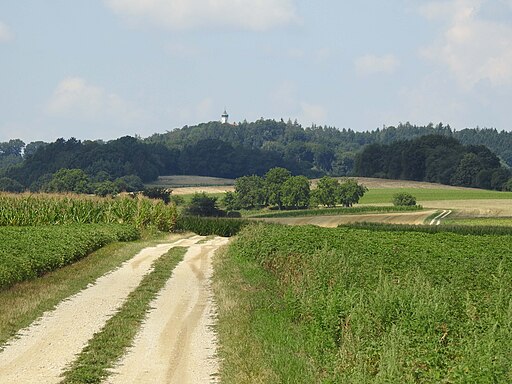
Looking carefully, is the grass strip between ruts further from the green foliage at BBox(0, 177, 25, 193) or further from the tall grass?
the green foliage at BBox(0, 177, 25, 193)

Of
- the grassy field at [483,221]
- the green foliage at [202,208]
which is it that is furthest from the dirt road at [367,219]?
the green foliage at [202,208]

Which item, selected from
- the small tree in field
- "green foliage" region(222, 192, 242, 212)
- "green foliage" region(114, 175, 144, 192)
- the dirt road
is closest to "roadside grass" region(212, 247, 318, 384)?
the dirt road

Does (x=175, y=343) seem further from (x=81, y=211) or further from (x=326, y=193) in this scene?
(x=326, y=193)

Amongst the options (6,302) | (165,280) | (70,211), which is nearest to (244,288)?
(165,280)

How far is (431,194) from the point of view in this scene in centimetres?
13012

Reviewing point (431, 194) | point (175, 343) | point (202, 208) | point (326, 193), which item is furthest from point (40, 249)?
point (431, 194)

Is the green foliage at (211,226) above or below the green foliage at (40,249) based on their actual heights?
below

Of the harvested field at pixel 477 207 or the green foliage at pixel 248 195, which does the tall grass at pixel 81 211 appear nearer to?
the harvested field at pixel 477 207

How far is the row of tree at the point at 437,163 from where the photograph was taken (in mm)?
147375

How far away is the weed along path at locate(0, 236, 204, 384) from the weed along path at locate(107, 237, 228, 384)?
3.37 ft

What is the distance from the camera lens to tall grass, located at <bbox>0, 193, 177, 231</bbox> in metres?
48.4

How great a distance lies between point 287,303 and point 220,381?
687 cm

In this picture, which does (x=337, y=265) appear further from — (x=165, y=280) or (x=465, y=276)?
(x=165, y=280)

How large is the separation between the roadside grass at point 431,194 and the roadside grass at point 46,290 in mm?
88097
